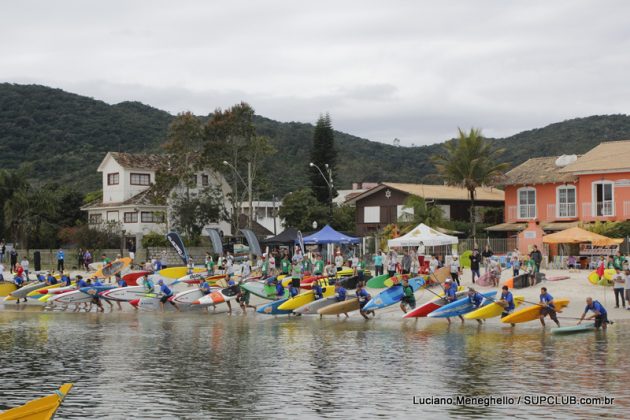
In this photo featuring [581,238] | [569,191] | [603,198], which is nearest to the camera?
[581,238]

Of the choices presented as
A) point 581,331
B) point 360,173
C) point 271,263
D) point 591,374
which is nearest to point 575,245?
point 271,263

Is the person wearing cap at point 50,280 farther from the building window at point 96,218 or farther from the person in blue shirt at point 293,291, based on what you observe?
the building window at point 96,218

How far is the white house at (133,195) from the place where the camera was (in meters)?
68.4

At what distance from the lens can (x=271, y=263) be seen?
4281cm

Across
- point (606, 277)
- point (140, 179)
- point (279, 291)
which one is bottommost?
point (279, 291)

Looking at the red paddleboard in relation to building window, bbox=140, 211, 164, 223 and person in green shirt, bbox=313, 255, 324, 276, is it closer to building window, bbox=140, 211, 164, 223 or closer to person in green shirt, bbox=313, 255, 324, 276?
person in green shirt, bbox=313, 255, 324, 276

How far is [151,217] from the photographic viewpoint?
68938 mm

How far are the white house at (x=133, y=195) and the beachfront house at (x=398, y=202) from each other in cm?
1143

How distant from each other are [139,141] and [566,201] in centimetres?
8672

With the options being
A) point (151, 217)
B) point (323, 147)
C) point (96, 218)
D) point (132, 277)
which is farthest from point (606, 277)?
point (323, 147)

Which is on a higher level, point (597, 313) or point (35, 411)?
point (597, 313)

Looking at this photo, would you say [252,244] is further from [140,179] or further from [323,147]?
[323,147]

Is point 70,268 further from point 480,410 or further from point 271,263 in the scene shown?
point 480,410

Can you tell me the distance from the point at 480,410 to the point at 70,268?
45222 millimetres
